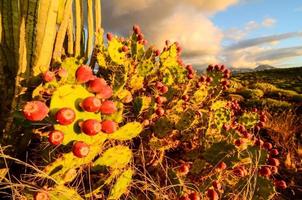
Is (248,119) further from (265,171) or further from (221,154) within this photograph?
(221,154)

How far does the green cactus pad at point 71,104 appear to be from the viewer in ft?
8.42

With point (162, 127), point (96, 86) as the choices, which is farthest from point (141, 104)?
point (96, 86)

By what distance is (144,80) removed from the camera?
5.11 metres

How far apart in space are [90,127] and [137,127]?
80 cm

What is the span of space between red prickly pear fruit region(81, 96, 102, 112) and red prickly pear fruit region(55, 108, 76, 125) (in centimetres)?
10

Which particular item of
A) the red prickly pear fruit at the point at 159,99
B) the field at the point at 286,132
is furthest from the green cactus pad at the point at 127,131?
the field at the point at 286,132

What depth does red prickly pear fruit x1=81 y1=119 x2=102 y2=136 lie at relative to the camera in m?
2.57

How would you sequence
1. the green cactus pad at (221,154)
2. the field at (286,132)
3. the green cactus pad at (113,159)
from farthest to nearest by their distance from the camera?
the field at (286,132) < the green cactus pad at (221,154) < the green cactus pad at (113,159)

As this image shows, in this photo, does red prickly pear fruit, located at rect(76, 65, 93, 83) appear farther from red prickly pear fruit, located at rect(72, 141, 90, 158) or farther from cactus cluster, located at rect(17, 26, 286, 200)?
red prickly pear fruit, located at rect(72, 141, 90, 158)

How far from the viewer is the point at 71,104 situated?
2.60 metres

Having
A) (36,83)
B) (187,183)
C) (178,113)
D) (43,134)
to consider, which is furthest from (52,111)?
(178,113)

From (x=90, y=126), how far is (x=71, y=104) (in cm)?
18

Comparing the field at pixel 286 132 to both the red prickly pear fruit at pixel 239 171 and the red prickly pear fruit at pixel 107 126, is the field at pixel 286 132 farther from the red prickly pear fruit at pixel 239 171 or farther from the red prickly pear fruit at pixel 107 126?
the red prickly pear fruit at pixel 107 126

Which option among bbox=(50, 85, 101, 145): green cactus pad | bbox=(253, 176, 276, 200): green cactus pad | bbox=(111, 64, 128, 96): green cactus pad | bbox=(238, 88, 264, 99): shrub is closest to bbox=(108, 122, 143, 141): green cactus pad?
bbox=(50, 85, 101, 145): green cactus pad
